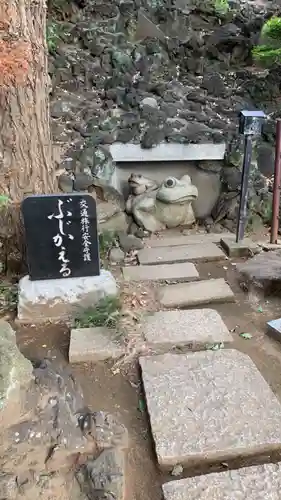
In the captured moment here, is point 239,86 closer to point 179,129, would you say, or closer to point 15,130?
point 179,129

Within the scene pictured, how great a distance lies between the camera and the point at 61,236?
2.95 m

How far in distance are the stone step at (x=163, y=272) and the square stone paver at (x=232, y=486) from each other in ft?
6.89

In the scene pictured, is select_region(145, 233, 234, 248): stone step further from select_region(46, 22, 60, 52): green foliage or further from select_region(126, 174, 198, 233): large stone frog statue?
select_region(46, 22, 60, 52): green foliage

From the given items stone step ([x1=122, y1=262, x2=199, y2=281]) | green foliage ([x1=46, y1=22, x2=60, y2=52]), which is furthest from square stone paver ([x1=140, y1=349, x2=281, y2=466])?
green foliage ([x1=46, y1=22, x2=60, y2=52])

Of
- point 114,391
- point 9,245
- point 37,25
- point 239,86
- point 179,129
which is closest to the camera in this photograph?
point 114,391

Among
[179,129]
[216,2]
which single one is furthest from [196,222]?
[216,2]

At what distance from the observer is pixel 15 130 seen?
3.19 metres

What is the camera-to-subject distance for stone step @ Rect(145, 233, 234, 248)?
4.64 m

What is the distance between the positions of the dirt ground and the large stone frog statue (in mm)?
1587

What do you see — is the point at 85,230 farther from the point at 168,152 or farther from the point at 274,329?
the point at 168,152

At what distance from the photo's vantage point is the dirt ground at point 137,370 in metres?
1.80

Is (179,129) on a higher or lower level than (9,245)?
higher

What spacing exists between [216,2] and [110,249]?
20.0 ft

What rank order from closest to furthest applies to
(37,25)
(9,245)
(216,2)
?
(37,25) → (9,245) → (216,2)
